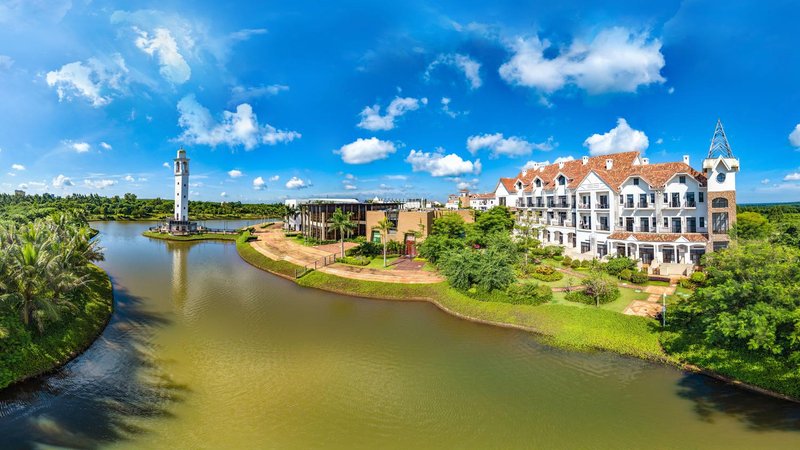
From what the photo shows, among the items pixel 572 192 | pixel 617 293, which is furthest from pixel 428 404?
pixel 572 192

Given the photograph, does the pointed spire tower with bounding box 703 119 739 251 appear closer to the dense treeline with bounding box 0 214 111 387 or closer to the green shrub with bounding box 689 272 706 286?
the green shrub with bounding box 689 272 706 286

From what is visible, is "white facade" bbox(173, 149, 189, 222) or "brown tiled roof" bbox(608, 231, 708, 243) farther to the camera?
"white facade" bbox(173, 149, 189, 222)

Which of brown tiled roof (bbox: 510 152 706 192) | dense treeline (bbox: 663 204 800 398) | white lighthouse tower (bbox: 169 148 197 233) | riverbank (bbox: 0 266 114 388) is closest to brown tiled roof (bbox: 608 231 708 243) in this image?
brown tiled roof (bbox: 510 152 706 192)

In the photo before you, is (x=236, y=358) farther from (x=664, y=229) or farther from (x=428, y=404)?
(x=664, y=229)

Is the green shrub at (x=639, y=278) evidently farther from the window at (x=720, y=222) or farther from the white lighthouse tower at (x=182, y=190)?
the white lighthouse tower at (x=182, y=190)

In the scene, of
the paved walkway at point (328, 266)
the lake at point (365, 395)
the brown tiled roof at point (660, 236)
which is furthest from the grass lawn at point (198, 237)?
the brown tiled roof at point (660, 236)

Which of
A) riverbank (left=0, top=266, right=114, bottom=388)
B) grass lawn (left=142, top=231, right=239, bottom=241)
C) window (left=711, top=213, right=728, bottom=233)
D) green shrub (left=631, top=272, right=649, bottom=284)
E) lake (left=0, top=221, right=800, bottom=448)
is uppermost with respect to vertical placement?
window (left=711, top=213, right=728, bottom=233)
